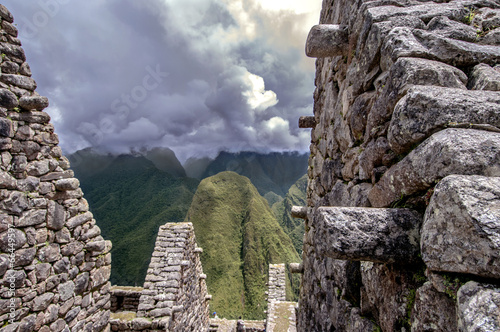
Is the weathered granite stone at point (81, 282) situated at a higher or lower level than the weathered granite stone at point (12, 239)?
lower

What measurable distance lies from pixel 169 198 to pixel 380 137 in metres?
64.2

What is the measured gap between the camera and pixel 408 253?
4.07ft

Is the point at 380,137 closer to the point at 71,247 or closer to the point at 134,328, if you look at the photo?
the point at 71,247

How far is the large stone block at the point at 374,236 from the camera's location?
4.07 feet

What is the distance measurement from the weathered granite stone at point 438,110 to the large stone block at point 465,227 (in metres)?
0.36

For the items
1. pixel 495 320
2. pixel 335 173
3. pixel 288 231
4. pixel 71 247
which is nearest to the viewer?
pixel 495 320

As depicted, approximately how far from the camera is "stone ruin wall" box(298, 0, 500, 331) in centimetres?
91

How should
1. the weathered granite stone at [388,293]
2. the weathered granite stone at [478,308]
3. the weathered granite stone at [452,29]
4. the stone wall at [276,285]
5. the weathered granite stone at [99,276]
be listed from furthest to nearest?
the stone wall at [276,285] → the weathered granite stone at [99,276] → the weathered granite stone at [452,29] → the weathered granite stone at [388,293] → the weathered granite stone at [478,308]

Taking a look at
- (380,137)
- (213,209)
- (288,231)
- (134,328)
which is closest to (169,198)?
(213,209)

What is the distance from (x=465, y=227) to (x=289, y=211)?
81.0 m

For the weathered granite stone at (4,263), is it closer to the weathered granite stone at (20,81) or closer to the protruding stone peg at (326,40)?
the weathered granite stone at (20,81)

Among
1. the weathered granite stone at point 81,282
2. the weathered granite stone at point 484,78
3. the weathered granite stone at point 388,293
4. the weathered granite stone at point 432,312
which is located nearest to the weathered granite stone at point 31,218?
the weathered granite stone at point 81,282

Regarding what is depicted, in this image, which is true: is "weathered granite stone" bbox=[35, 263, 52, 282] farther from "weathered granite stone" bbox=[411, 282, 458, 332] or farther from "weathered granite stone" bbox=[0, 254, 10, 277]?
"weathered granite stone" bbox=[411, 282, 458, 332]

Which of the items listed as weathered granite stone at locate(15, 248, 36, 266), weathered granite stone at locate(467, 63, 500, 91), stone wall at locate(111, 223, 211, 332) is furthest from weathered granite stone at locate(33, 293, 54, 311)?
weathered granite stone at locate(467, 63, 500, 91)
